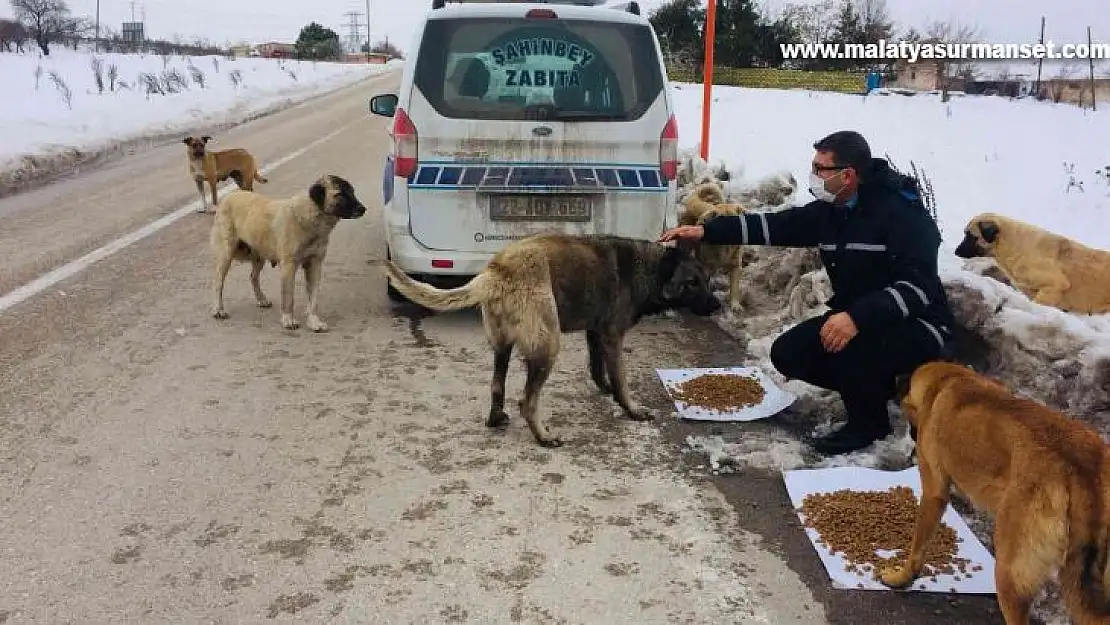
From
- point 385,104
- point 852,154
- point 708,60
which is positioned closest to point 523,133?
point 385,104

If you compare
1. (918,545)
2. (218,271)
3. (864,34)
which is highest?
(864,34)

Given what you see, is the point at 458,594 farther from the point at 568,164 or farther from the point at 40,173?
the point at 40,173

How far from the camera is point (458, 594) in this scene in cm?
313

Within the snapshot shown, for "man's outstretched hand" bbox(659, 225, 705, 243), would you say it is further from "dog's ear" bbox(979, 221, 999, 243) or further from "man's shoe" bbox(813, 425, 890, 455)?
"dog's ear" bbox(979, 221, 999, 243)

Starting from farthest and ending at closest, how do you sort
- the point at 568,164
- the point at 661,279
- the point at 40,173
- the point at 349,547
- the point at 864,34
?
the point at 864,34 < the point at 40,173 < the point at 568,164 < the point at 661,279 < the point at 349,547

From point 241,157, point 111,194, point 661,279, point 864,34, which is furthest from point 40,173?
point 864,34

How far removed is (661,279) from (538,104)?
1.86 meters

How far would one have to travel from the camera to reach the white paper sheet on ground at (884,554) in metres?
3.23

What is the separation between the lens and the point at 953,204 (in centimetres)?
1007

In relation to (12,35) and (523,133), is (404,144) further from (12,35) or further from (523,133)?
(12,35)

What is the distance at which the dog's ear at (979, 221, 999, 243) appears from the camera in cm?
703

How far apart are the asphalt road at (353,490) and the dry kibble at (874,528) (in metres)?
0.13

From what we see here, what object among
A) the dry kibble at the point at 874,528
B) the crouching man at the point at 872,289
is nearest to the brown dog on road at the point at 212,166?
the crouching man at the point at 872,289

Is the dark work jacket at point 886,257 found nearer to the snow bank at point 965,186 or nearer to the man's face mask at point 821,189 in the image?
the man's face mask at point 821,189
